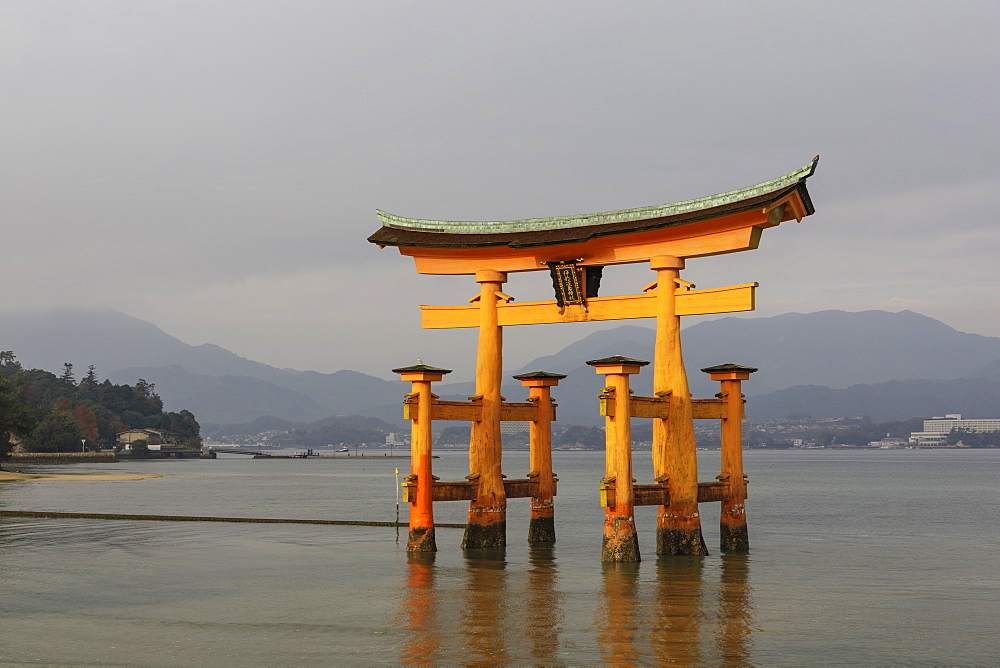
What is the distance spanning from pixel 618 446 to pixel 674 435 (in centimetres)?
198

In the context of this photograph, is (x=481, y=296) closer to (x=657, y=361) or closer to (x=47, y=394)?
(x=657, y=361)

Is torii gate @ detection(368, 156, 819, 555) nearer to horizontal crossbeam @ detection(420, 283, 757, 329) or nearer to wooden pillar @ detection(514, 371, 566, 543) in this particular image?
horizontal crossbeam @ detection(420, 283, 757, 329)

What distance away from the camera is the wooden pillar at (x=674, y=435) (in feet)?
85.5

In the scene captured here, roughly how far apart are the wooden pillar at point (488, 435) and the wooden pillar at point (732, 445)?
5.80 meters

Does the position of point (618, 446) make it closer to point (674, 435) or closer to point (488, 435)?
point (674, 435)

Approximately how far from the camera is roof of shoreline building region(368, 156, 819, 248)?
24.5 metres

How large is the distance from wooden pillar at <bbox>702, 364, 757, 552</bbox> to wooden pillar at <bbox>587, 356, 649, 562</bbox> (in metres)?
3.50

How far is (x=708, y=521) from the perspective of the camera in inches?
2085

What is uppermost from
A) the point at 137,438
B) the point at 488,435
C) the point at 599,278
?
the point at 599,278

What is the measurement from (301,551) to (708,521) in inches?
1052

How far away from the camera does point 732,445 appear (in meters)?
27.9

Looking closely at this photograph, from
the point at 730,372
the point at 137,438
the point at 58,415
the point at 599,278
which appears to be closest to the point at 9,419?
the point at 58,415

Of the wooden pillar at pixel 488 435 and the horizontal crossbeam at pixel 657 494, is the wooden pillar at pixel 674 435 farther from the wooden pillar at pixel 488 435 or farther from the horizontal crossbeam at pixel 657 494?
A: the wooden pillar at pixel 488 435

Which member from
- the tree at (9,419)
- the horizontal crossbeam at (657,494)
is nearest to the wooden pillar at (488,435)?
the horizontal crossbeam at (657,494)
